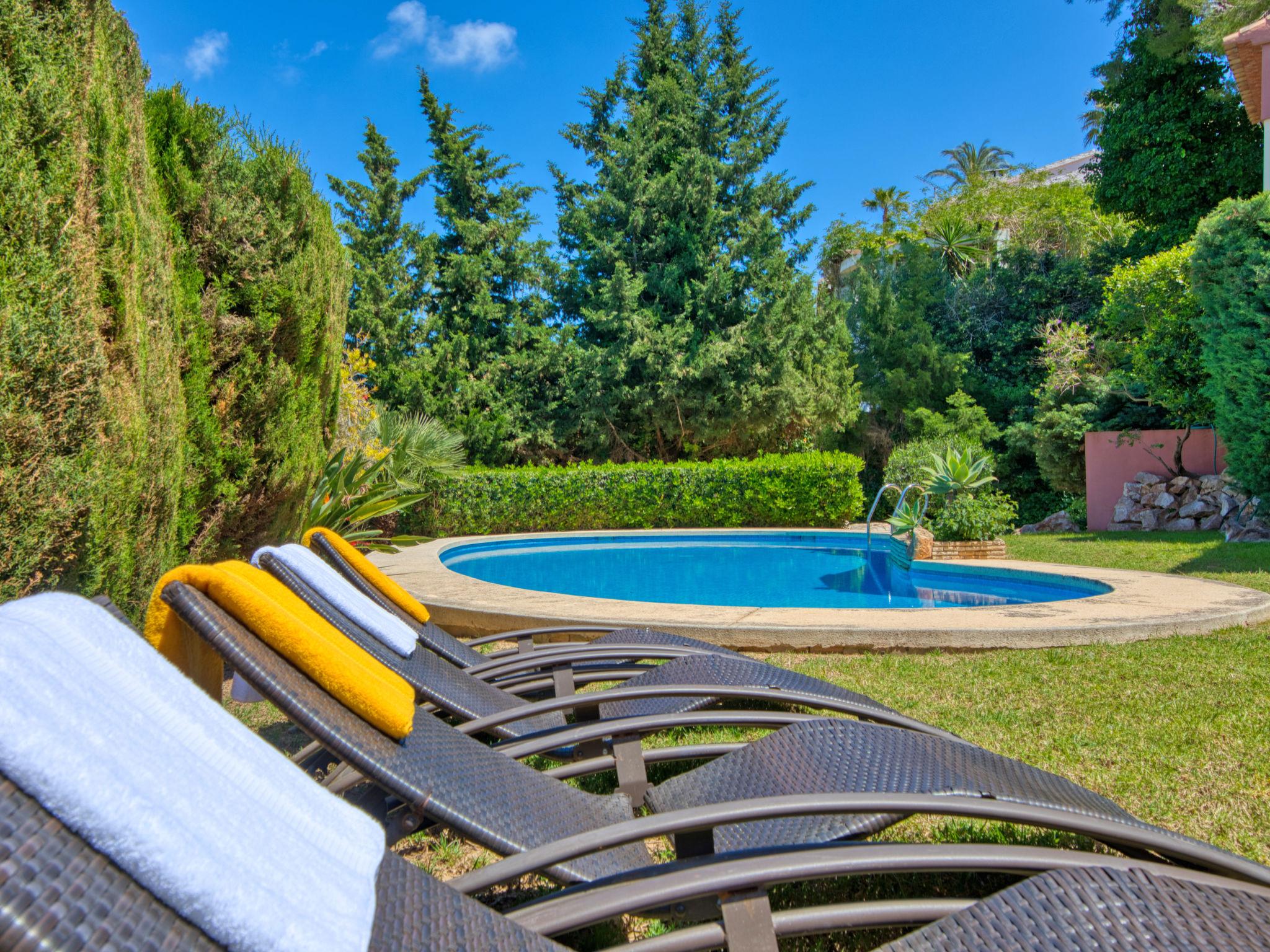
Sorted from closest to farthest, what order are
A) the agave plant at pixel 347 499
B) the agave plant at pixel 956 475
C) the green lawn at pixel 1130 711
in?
the green lawn at pixel 1130 711
the agave plant at pixel 347 499
the agave plant at pixel 956 475

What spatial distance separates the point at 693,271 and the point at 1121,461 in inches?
386

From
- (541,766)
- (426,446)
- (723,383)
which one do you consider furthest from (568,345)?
(541,766)

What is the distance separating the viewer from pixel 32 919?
0.69 m

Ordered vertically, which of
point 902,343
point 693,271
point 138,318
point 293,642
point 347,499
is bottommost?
point 293,642

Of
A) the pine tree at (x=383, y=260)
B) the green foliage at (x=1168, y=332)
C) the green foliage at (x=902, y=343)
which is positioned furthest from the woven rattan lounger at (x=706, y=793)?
the green foliage at (x=902, y=343)

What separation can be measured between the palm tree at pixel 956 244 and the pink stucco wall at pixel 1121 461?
11.3 meters

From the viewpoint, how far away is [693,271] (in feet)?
61.9

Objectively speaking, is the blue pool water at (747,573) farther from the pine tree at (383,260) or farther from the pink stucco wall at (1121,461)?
the pine tree at (383,260)

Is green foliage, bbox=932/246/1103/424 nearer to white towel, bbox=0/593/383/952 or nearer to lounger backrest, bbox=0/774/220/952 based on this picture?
white towel, bbox=0/593/383/952

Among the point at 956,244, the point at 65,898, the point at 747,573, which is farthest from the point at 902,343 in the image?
the point at 65,898

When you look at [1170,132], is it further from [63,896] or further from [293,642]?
[63,896]

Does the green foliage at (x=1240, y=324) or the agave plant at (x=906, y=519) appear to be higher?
the green foliage at (x=1240, y=324)

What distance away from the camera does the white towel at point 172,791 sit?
0.81 m

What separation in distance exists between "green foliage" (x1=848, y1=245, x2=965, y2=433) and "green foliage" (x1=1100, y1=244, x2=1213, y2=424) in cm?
635
